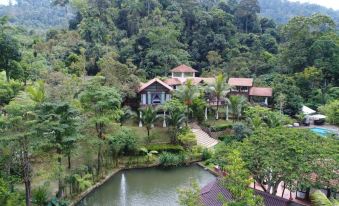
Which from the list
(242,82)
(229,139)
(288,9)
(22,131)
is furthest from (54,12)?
(22,131)

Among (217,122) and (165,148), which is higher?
(217,122)

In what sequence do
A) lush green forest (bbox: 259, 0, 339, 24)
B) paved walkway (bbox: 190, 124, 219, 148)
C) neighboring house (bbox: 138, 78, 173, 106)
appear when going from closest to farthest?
paved walkway (bbox: 190, 124, 219, 148) → neighboring house (bbox: 138, 78, 173, 106) → lush green forest (bbox: 259, 0, 339, 24)

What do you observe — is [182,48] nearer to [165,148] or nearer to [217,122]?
[217,122]

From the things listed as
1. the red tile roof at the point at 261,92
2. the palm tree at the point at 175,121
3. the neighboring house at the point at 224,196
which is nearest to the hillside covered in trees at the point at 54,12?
the red tile roof at the point at 261,92

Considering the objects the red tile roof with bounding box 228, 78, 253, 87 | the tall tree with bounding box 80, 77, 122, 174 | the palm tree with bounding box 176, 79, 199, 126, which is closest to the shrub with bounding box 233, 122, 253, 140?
the palm tree with bounding box 176, 79, 199, 126

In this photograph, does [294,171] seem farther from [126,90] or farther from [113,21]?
[113,21]

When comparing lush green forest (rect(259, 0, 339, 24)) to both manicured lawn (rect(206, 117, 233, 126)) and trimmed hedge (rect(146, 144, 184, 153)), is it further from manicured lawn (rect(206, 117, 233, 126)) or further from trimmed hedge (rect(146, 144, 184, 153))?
trimmed hedge (rect(146, 144, 184, 153))

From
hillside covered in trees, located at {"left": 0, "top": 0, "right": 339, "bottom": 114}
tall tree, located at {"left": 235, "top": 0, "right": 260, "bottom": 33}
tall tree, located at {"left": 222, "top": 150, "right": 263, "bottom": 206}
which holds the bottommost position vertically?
tall tree, located at {"left": 222, "top": 150, "right": 263, "bottom": 206}
